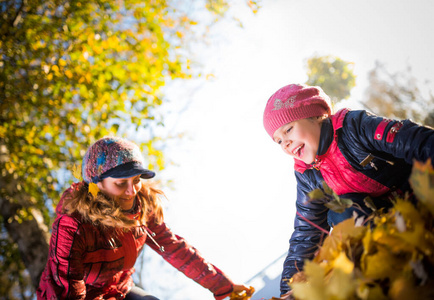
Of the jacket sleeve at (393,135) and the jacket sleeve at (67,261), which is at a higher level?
the jacket sleeve at (67,261)

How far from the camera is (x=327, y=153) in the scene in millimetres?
1613

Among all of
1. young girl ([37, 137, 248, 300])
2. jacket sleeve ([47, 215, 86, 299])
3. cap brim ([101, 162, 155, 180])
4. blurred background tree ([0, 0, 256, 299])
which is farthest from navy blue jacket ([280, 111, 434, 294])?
blurred background tree ([0, 0, 256, 299])

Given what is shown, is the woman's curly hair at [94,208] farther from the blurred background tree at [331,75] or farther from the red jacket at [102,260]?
the blurred background tree at [331,75]

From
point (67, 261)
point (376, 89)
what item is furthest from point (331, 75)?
point (67, 261)

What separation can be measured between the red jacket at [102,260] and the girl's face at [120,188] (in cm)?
20

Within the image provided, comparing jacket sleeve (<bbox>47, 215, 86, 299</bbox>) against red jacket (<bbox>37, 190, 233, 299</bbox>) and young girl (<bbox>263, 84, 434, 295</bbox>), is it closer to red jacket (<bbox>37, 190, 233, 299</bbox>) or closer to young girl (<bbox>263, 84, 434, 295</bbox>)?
red jacket (<bbox>37, 190, 233, 299</bbox>)

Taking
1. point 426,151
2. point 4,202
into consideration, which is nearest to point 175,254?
point 426,151

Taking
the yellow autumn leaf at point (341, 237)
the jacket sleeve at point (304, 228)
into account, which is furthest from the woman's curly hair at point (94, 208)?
the yellow autumn leaf at point (341, 237)

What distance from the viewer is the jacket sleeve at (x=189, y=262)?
204 cm

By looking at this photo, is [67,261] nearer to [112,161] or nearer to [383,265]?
[112,161]

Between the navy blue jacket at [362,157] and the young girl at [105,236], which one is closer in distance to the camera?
the navy blue jacket at [362,157]

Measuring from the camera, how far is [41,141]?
3.79 m

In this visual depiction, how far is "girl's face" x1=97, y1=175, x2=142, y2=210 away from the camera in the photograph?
1.90 meters

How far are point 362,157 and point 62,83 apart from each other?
325 centimetres
